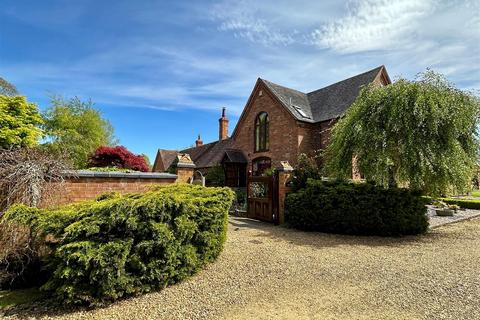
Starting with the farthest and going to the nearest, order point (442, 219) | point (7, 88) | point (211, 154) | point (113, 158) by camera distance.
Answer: point (211, 154)
point (7, 88)
point (113, 158)
point (442, 219)

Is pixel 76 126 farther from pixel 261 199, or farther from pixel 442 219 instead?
pixel 442 219

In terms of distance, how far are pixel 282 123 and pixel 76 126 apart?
53.3ft

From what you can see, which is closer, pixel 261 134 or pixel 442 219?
pixel 442 219

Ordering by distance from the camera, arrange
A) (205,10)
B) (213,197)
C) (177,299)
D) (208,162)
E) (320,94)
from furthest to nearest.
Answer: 1. (208,162)
2. (320,94)
3. (205,10)
4. (213,197)
5. (177,299)

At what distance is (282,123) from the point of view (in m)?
16.9

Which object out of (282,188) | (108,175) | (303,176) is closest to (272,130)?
(303,176)

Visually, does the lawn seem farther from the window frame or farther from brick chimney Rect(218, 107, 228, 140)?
brick chimney Rect(218, 107, 228, 140)

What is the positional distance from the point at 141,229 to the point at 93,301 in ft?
3.23

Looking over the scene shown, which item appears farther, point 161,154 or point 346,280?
point 161,154

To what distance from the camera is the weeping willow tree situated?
6.90 m

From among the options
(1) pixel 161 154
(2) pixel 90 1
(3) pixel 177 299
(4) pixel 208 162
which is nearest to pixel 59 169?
(3) pixel 177 299

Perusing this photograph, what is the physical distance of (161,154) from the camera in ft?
115

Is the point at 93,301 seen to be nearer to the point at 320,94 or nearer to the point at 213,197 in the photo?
the point at 213,197

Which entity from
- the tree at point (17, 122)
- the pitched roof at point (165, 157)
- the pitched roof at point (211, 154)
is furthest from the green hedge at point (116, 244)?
the pitched roof at point (165, 157)
